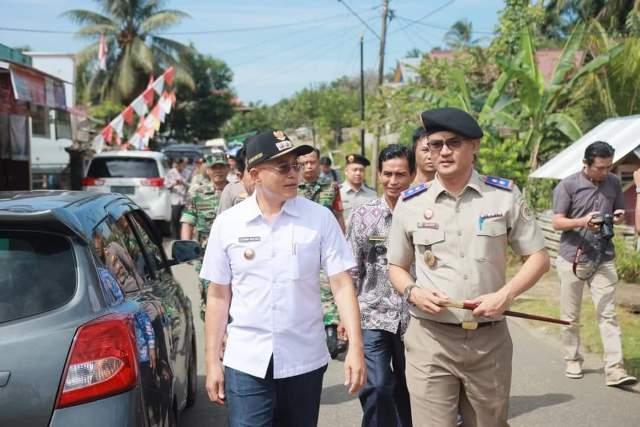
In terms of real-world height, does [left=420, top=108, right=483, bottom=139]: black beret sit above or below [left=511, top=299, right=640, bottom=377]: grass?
above

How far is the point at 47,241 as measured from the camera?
127 inches

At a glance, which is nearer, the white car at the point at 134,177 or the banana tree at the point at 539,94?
the banana tree at the point at 539,94

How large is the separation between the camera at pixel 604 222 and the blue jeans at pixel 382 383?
2.50 metres

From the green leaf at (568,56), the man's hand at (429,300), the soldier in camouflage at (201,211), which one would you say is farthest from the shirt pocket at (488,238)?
the green leaf at (568,56)

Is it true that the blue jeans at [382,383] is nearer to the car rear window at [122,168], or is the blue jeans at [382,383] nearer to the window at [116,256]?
the window at [116,256]

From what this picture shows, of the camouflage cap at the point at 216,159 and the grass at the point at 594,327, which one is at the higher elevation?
the camouflage cap at the point at 216,159

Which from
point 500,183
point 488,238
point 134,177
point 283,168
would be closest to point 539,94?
point 134,177

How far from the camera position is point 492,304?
11.0 feet

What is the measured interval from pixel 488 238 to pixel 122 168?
48.2ft

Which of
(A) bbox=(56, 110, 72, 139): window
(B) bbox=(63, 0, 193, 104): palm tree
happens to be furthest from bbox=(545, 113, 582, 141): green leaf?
(B) bbox=(63, 0, 193, 104): palm tree

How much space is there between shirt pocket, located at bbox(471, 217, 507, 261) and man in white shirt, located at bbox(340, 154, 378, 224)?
4.17 m

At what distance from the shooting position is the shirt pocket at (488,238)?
3502 mm

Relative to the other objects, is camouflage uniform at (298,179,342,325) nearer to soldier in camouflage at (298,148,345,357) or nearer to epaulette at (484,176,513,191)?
soldier in camouflage at (298,148,345,357)

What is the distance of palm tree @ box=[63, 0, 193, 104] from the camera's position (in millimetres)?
41094
